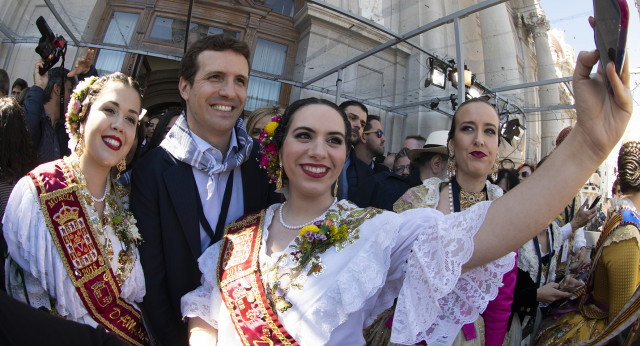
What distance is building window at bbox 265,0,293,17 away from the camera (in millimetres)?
8203

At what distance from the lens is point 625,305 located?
1.69 meters

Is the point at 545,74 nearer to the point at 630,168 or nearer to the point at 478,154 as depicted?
the point at 630,168

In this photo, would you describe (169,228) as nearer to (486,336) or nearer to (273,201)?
(273,201)

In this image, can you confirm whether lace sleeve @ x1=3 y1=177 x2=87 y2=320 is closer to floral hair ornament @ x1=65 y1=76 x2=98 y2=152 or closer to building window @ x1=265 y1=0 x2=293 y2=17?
floral hair ornament @ x1=65 y1=76 x2=98 y2=152

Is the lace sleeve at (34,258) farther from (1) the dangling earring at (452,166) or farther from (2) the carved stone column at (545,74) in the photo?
(2) the carved stone column at (545,74)

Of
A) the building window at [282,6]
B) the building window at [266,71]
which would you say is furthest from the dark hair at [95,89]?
the building window at [282,6]

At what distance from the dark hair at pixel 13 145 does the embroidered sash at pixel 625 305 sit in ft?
10.4

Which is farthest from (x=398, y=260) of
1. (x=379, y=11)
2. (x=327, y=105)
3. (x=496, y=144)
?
(x=379, y=11)

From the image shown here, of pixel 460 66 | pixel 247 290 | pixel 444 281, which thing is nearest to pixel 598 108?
pixel 444 281

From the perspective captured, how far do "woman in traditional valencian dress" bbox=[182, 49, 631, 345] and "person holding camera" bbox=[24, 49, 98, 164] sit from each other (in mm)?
1928

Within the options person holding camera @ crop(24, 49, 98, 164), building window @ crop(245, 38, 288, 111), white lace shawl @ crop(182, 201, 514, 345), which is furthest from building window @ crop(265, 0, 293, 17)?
white lace shawl @ crop(182, 201, 514, 345)

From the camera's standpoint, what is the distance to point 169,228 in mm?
1682

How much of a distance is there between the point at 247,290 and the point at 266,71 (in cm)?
723

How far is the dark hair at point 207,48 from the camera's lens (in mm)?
1824
